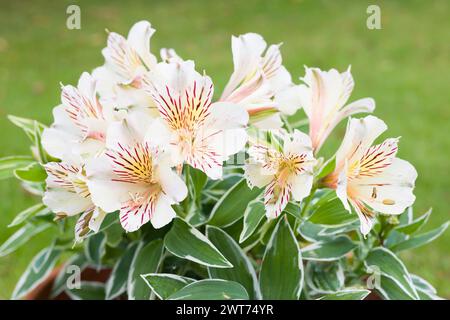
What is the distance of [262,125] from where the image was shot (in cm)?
85

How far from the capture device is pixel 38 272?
3.62 feet

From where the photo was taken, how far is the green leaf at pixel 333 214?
0.89 m

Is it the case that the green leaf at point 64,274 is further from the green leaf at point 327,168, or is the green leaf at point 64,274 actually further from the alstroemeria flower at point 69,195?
the green leaf at point 327,168

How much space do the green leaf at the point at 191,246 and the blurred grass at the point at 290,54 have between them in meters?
1.01

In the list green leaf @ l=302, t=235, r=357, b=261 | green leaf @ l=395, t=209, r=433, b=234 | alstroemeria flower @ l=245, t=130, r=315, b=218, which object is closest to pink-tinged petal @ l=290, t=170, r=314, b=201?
alstroemeria flower @ l=245, t=130, r=315, b=218

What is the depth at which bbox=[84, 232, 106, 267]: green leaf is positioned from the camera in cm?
107

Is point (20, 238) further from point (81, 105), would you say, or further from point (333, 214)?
point (333, 214)

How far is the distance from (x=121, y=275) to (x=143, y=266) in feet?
0.30

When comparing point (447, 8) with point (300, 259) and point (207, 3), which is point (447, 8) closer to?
point (207, 3)

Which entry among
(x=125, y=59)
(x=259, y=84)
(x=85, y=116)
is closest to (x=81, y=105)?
(x=85, y=116)

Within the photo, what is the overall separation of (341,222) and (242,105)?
0.22 metres

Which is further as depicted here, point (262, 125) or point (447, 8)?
point (447, 8)
